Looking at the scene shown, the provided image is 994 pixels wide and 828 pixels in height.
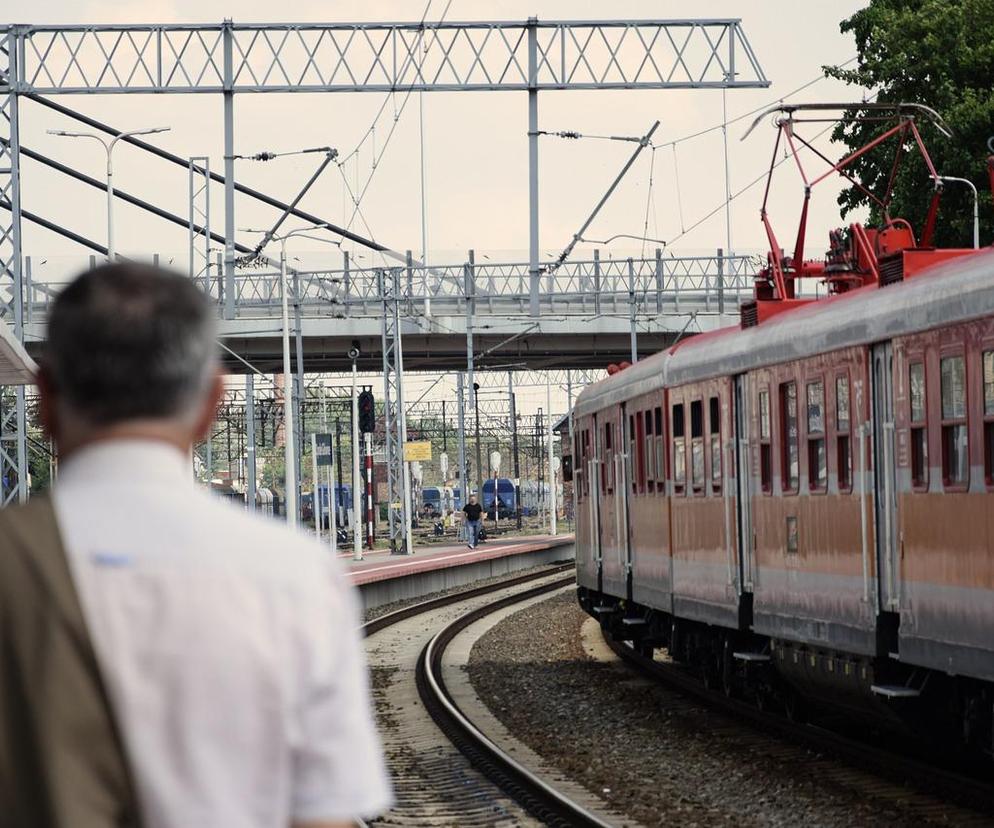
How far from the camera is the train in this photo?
11359 millimetres

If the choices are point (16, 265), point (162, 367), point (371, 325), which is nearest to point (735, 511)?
point (162, 367)

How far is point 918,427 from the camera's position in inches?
473

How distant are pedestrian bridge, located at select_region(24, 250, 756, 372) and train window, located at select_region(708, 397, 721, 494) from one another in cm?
3707

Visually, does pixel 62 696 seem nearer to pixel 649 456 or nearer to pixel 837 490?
pixel 837 490

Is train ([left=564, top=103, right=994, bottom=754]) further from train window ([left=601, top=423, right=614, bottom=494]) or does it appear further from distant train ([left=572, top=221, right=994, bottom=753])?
train window ([left=601, top=423, right=614, bottom=494])

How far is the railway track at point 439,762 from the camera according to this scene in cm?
1252

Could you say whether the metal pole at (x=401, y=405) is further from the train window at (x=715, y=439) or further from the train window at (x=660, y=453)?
the train window at (x=715, y=439)

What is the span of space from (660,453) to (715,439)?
231 centimetres

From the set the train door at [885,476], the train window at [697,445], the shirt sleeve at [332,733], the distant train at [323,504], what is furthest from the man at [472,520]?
the shirt sleeve at [332,733]

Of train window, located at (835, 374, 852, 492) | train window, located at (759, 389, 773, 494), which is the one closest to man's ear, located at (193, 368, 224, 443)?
train window, located at (835, 374, 852, 492)

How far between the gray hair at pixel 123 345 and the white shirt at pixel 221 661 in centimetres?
18

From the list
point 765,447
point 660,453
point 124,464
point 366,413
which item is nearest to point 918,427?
point 765,447

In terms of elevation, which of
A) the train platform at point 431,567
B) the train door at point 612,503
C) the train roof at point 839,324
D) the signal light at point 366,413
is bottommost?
the train platform at point 431,567

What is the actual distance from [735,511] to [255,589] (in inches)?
561
